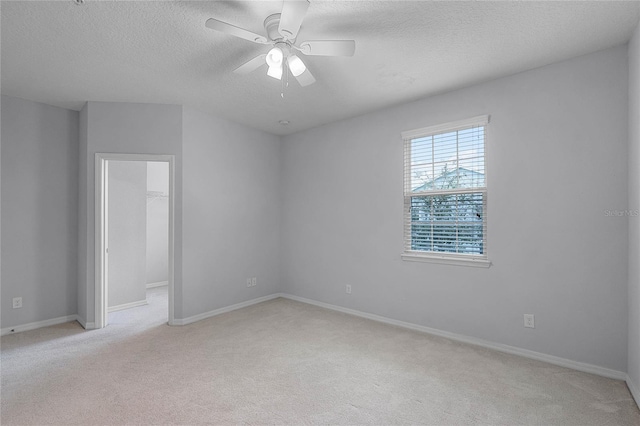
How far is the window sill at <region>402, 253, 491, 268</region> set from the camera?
3.10 m

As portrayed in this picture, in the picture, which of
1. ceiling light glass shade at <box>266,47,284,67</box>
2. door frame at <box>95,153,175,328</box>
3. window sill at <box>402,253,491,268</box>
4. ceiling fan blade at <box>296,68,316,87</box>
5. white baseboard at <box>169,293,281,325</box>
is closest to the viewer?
ceiling light glass shade at <box>266,47,284,67</box>

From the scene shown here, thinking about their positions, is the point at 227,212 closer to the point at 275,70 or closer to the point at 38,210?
the point at 38,210

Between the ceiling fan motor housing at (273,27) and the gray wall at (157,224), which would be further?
the gray wall at (157,224)

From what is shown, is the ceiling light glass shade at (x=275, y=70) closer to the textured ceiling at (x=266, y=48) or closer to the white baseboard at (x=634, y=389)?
the textured ceiling at (x=266, y=48)

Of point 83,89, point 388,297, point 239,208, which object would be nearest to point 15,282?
point 83,89

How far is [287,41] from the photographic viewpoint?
220cm

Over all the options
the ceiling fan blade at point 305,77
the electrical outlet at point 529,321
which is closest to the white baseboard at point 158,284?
the ceiling fan blade at point 305,77

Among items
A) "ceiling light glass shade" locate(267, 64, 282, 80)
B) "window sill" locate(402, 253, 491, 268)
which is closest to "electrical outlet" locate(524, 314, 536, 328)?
"window sill" locate(402, 253, 491, 268)

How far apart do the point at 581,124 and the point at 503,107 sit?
642 mm

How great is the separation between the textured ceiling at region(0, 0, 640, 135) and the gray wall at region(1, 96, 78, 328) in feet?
1.15

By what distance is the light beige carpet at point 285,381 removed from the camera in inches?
79.4

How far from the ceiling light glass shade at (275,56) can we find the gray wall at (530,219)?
2009 millimetres

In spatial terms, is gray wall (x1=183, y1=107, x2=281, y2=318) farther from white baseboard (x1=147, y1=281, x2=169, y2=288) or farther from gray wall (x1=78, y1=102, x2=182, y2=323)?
white baseboard (x1=147, y1=281, x2=169, y2=288)

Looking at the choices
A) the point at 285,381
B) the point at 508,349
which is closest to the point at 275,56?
the point at 285,381
